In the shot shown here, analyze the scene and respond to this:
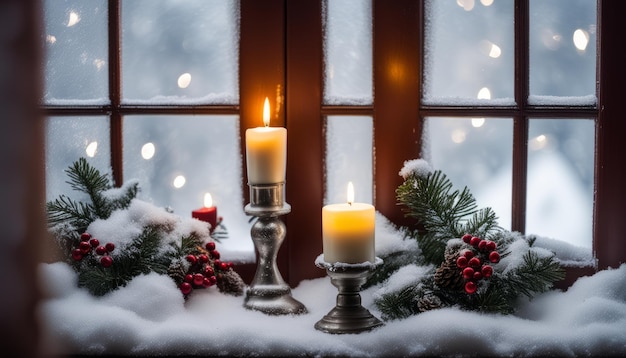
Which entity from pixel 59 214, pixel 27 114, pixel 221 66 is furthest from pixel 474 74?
pixel 27 114

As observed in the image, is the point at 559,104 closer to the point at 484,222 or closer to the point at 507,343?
the point at 484,222

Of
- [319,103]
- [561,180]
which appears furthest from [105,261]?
[561,180]

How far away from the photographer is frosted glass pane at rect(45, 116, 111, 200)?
1.50 metres

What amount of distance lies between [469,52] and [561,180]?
1.01 ft

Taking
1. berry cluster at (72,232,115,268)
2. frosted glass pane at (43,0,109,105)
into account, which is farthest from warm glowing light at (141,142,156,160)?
berry cluster at (72,232,115,268)

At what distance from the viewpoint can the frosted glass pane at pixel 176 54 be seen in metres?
1.48

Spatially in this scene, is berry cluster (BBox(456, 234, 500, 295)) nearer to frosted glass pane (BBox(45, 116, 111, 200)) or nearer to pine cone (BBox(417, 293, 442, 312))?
pine cone (BBox(417, 293, 442, 312))

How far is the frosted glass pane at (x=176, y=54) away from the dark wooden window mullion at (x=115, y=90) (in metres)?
0.02

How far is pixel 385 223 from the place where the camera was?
1405mm

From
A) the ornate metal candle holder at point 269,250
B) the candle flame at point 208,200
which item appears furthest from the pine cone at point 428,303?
the candle flame at point 208,200

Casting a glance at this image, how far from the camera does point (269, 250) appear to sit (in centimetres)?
133

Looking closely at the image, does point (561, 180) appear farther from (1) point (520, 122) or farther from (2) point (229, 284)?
(2) point (229, 284)

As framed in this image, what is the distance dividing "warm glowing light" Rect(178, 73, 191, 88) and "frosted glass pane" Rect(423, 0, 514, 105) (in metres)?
0.48

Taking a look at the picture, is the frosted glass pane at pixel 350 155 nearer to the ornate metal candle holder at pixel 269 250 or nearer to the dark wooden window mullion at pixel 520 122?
the ornate metal candle holder at pixel 269 250
